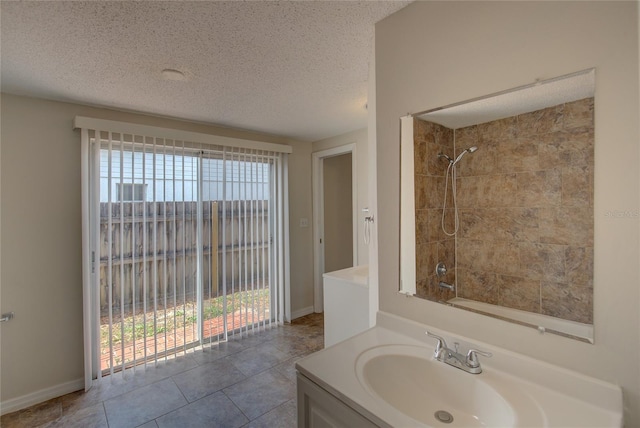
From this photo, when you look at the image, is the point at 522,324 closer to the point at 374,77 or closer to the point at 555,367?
the point at 555,367

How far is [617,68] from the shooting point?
79 centimetres

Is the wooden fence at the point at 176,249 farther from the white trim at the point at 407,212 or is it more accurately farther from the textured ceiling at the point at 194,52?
the white trim at the point at 407,212

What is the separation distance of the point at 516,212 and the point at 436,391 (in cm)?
70

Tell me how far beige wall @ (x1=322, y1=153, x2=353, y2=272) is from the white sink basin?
296cm

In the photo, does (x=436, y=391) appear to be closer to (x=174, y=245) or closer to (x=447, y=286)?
(x=447, y=286)

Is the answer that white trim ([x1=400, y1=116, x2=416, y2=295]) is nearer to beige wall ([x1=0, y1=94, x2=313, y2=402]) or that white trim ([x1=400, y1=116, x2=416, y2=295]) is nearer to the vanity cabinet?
the vanity cabinet

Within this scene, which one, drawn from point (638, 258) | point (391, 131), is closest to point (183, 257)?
point (391, 131)

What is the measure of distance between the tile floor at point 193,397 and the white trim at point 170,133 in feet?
6.93

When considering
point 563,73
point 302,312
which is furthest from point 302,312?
point 563,73

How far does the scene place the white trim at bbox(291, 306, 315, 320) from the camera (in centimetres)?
376

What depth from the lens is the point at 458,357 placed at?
104cm

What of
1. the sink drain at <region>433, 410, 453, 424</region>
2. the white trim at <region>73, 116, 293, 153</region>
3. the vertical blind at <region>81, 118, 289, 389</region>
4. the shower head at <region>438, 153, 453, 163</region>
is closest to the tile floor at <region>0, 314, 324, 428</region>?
the vertical blind at <region>81, 118, 289, 389</region>

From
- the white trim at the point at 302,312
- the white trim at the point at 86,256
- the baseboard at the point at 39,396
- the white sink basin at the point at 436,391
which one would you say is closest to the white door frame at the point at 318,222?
the white trim at the point at 302,312

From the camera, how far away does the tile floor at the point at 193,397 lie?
6.49 feet
